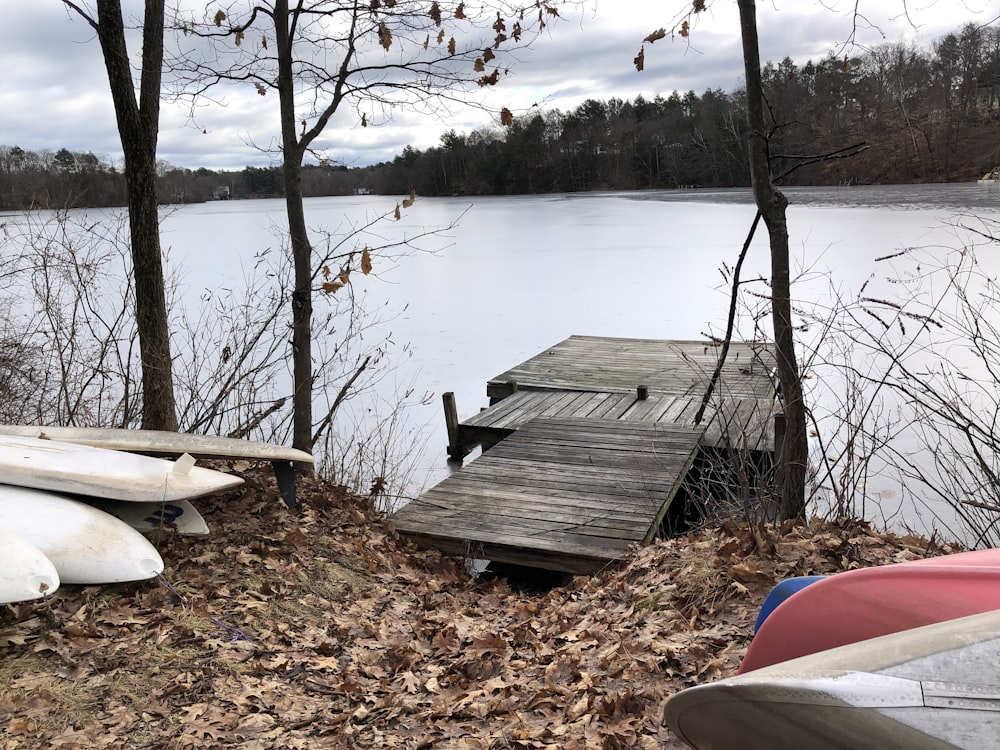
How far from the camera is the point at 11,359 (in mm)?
6074

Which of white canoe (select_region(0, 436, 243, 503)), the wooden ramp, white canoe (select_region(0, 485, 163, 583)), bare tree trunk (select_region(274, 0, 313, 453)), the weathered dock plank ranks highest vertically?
bare tree trunk (select_region(274, 0, 313, 453))

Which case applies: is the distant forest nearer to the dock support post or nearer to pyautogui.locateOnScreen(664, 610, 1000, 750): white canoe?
the dock support post

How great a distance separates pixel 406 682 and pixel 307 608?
84cm

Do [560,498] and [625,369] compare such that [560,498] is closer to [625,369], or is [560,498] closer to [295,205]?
[295,205]

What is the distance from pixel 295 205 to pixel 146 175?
3.05ft

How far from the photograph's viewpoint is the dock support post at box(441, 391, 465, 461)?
809cm

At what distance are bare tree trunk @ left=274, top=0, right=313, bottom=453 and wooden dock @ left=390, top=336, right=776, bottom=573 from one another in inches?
52.0

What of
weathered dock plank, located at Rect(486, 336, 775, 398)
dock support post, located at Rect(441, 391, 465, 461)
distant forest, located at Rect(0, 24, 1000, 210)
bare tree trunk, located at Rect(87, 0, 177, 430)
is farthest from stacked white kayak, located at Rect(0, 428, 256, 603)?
weathered dock plank, located at Rect(486, 336, 775, 398)

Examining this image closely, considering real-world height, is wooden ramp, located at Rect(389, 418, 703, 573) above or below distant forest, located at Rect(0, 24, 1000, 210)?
below

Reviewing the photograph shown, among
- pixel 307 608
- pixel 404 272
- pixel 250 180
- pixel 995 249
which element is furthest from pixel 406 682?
pixel 404 272

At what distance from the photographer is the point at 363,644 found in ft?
11.0

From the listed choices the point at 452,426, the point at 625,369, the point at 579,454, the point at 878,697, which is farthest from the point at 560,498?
the point at 625,369

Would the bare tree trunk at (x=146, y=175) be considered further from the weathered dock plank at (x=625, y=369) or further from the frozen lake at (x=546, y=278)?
the weathered dock plank at (x=625, y=369)

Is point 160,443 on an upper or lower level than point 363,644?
upper
